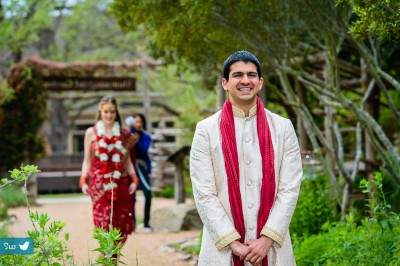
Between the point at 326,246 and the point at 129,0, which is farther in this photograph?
the point at 129,0

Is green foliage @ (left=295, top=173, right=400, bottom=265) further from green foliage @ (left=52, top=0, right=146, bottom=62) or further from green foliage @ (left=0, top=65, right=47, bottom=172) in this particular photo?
green foliage @ (left=52, top=0, right=146, bottom=62)

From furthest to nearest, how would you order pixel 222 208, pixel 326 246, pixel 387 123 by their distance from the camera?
1. pixel 387 123
2. pixel 326 246
3. pixel 222 208

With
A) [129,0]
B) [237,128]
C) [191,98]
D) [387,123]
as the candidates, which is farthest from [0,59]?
[237,128]

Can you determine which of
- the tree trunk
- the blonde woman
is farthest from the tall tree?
the tree trunk

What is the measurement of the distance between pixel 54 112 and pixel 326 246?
88.6 feet

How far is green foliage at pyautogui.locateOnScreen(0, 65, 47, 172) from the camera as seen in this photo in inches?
808

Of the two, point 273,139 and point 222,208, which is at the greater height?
point 273,139

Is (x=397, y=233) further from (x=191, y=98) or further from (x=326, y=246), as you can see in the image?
(x=191, y=98)

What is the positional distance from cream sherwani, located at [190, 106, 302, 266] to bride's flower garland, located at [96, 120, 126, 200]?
3.90 meters

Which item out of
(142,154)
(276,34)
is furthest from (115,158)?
(142,154)

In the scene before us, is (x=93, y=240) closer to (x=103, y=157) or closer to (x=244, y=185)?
(x=103, y=157)

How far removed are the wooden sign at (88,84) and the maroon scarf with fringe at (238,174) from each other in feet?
58.6

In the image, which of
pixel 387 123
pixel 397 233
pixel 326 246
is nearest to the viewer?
pixel 397 233

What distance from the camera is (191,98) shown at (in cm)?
2958
